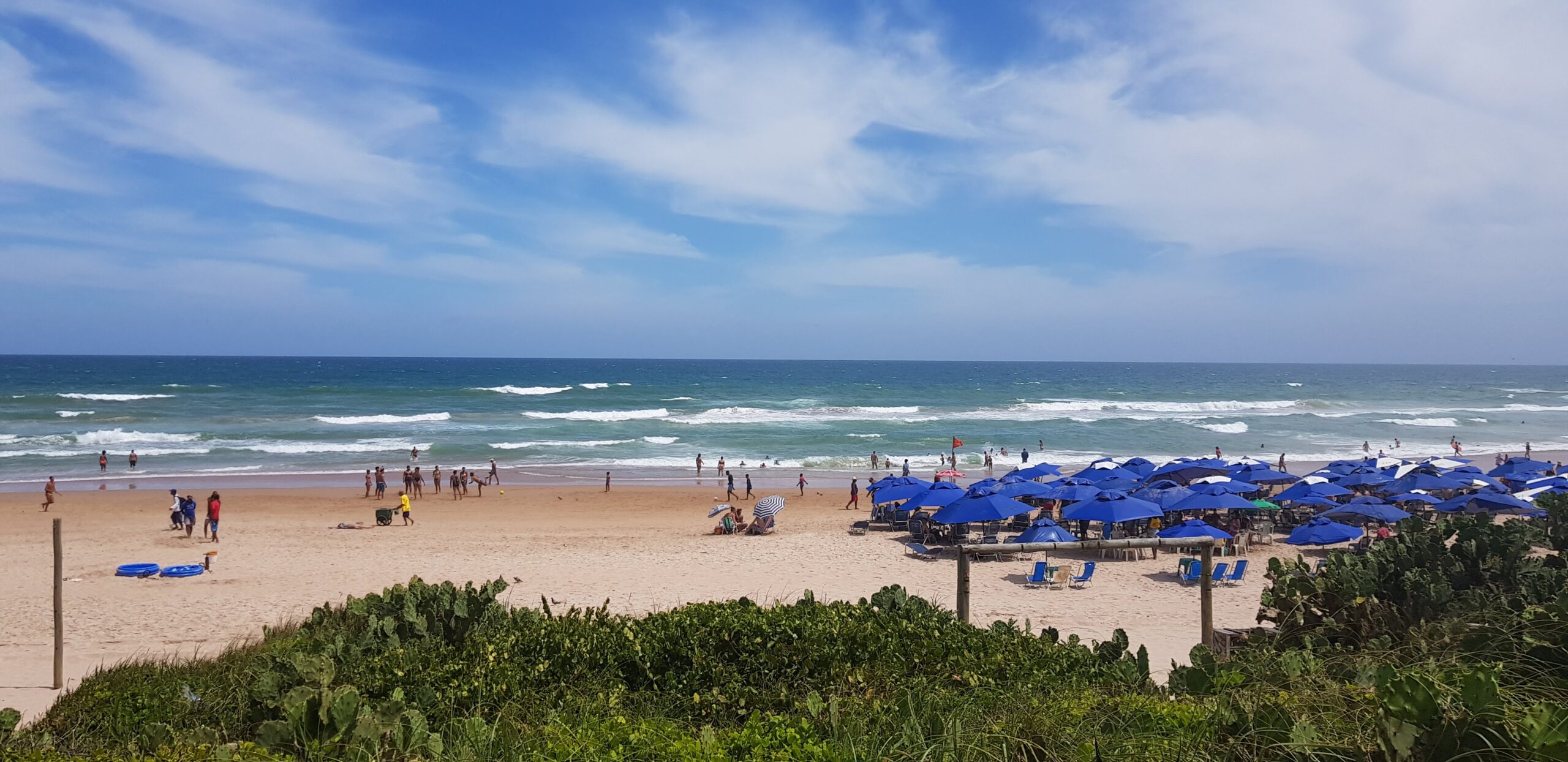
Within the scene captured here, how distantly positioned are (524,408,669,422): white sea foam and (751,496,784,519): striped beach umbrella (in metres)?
33.2

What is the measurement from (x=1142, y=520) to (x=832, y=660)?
17058 millimetres

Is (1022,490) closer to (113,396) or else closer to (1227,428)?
(1227,428)

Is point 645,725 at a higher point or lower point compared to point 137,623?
higher

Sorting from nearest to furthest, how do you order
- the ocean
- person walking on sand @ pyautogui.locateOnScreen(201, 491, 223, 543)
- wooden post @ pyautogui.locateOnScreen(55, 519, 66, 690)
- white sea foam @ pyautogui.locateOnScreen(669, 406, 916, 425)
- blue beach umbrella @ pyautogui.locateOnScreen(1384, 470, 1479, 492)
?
wooden post @ pyautogui.locateOnScreen(55, 519, 66, 690) → person walking on sand @ pyautogui.locateOnScreen(201, 491, 223, 543) → blue beach umbrella @ pyautogui.locateOnScreen(1384, 470, 1479, 492) → the ocean → white sea foam @ pyautogui.locateOnScreen(669, 406, 916, 425)

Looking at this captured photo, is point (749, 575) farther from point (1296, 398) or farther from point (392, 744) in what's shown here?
point (1296, 398)

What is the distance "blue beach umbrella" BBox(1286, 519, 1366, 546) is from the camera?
16.1 meters

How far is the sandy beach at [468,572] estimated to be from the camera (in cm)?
1139

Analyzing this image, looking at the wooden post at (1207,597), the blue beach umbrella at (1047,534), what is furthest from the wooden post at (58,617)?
the blue beach umbrella at (1047,534)

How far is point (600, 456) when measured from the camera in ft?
125

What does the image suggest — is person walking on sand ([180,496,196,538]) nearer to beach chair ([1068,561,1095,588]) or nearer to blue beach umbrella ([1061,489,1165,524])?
beach chair ([1068,561,1095,588])

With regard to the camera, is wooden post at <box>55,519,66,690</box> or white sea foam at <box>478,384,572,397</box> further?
white sea foam at <box>478,384,572,397</box>

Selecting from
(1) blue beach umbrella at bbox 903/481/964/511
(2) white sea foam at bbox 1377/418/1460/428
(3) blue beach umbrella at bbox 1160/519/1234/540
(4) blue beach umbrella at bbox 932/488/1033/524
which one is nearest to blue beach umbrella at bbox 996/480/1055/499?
(1) blue beach umbrella at bbox 903/481/964/511

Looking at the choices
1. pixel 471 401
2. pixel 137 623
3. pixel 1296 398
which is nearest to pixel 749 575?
pixel 137 623

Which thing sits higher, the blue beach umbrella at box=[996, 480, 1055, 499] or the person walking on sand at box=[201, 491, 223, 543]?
the blue beach umbrella at box=[996, 480, 1055, 499]
